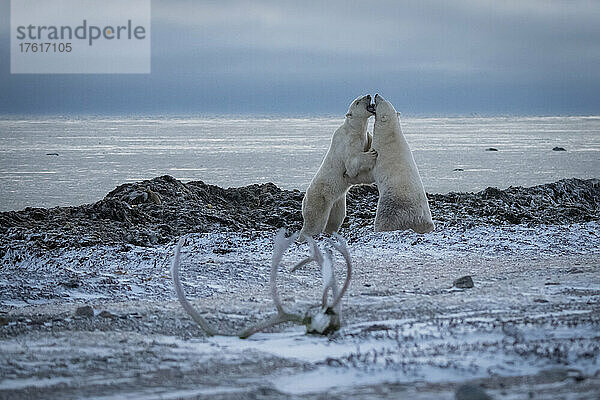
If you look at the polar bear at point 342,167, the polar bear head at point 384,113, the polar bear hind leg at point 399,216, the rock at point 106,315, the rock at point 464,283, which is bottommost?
the rock at point 106,315

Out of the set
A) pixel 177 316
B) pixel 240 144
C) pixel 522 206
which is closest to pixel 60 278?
pixel 177 316

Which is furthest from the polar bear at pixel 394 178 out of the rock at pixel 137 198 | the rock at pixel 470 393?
the rock at pixel 470 393

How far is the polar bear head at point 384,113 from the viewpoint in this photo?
812cm

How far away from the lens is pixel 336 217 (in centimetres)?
891

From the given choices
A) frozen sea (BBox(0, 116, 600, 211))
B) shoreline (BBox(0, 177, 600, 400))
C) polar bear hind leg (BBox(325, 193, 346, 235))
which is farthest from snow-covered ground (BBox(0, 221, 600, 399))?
frozen sea (BBox(0, 116, 600, 211))

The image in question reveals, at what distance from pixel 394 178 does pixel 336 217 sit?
3.70ft

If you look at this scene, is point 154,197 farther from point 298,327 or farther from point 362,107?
point 298,327

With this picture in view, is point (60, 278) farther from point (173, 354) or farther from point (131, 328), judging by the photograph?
point (173, 354)

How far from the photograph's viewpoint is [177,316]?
4719mm

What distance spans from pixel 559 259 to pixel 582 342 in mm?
3394

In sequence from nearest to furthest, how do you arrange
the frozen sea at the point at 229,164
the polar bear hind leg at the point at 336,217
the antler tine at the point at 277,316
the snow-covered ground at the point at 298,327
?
the snow-covered ground at the point at 298,327 < the antler tine at the point at 277,316 < the polar bear hind leg at the point at 336,217 < the frozen sea at the point at 229,164

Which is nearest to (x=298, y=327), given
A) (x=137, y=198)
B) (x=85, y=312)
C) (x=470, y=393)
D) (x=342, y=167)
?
(x=85, y=312)

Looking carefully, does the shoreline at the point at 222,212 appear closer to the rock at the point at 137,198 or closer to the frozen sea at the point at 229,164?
the rock at the point at 137,198

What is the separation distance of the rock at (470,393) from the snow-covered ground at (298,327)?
129mm
